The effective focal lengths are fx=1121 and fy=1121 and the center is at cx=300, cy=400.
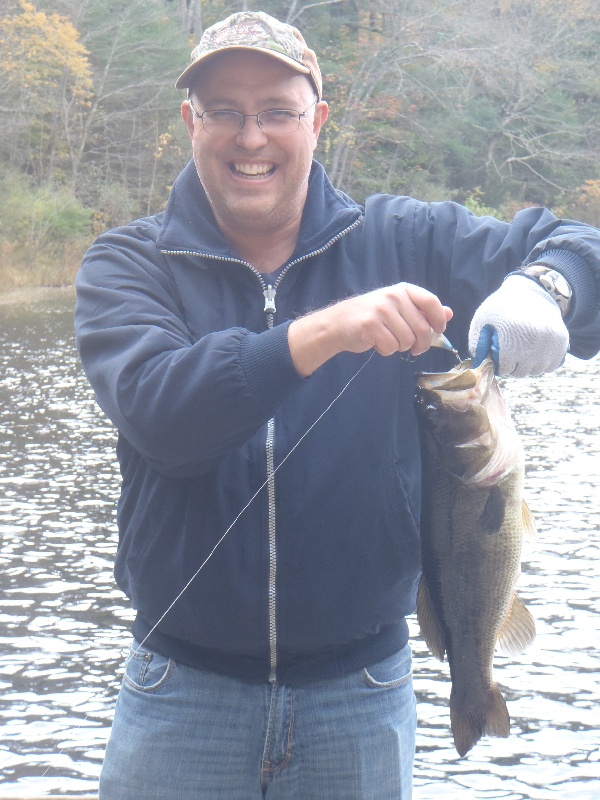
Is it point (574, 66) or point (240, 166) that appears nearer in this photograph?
point (240, 166)

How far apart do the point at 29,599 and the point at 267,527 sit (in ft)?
17.1

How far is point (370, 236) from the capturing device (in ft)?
8.78

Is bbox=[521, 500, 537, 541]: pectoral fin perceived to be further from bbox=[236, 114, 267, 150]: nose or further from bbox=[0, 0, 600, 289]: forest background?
bbox=[0, 0, 600, 289]: forest background

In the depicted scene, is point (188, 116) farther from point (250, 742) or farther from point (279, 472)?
point (250, 742)

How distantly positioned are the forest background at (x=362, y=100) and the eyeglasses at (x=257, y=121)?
27.5m

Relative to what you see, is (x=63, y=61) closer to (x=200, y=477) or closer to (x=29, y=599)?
(x=29, y=599)

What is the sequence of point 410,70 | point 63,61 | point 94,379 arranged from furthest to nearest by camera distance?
point 410,70, point 63,61, point 94,379

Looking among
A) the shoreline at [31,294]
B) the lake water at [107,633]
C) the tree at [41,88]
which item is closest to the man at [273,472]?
the lake water at [107,633]

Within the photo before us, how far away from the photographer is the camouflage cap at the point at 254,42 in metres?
2.60

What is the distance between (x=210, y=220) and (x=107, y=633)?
179 inches

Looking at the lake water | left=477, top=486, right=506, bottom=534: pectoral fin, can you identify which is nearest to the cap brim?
left=477, top=486, right=506, bottom=534: pectoral fin

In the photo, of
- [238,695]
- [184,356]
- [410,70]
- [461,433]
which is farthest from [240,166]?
[410,70]

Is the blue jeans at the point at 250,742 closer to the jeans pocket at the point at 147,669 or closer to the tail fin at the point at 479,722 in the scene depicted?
the jeans pocket at the point at 147,669

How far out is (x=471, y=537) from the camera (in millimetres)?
2459
